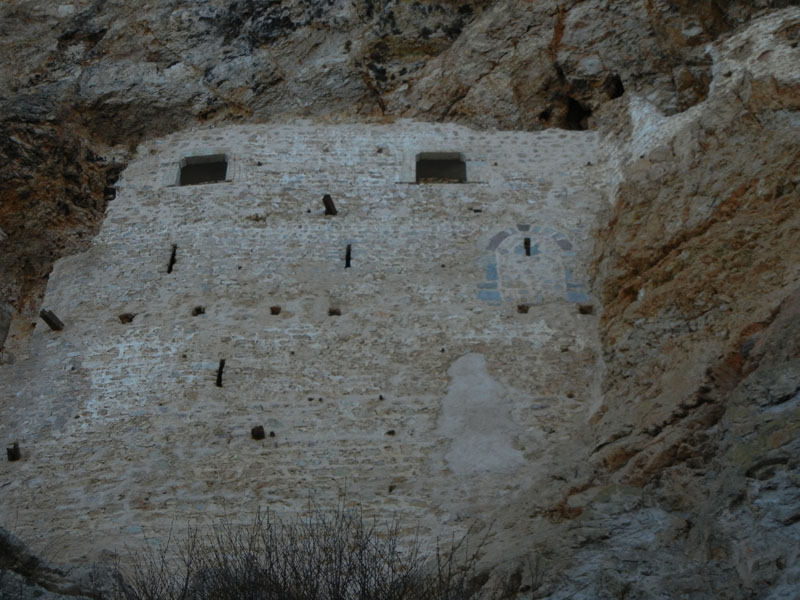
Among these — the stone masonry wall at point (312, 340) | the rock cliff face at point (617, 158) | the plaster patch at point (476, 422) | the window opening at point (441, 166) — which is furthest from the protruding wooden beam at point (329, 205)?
the plaster patch at point (476, 422)

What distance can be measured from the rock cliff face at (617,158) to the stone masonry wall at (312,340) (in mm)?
465

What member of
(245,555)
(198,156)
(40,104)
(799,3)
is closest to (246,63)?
(198,156)

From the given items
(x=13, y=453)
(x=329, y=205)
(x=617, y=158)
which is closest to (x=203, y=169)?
(x=329, y=205)

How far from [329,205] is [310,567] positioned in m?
5.59

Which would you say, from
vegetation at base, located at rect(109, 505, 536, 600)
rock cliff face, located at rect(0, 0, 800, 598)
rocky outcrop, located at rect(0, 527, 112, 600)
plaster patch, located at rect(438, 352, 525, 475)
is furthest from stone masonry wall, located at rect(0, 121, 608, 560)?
rocky outcrop, located at rect(0, 527, 112, 600)

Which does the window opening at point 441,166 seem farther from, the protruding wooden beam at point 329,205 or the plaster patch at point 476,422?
the plaster patch at point 476,422

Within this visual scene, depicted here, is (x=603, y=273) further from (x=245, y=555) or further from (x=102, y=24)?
(x=102, y=24)

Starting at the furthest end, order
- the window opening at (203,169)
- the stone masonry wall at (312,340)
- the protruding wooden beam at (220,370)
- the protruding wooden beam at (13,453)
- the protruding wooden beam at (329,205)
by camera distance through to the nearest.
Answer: the window opening at (203,169), the protruding wooden beam at (329,205), the protruding wooden beam at (220,370), the protruding wooden beam at (13,453), the stone masonry wall at (312,340)

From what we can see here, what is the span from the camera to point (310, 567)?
25.1 feet

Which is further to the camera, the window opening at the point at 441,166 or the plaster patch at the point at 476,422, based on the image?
the window opening at the point at 441,166

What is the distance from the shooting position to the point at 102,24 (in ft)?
50.4

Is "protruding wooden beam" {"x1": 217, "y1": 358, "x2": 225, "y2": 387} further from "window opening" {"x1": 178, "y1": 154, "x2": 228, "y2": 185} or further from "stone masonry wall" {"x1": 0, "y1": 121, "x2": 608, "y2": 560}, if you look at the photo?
"window opening" {"x1": 178, "y1": 154, "x2": 228, "y2": 185}

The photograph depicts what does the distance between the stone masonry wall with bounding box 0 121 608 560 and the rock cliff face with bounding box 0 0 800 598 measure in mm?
465

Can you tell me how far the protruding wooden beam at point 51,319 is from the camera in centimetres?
1156
